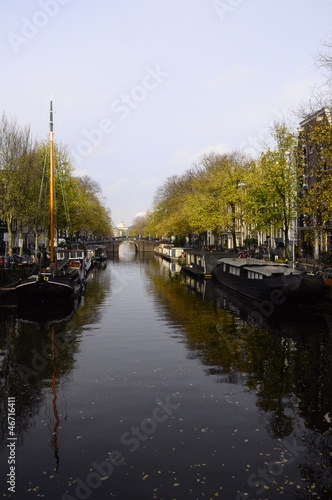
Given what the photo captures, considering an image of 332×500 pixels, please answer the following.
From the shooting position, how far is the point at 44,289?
32406 mm

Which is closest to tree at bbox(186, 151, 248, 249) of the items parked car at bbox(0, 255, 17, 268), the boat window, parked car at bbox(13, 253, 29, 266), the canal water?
the boat window

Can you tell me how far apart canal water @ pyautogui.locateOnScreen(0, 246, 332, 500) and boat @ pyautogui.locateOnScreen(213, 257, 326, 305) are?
3.38 meters

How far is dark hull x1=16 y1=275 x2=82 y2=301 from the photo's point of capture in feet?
105

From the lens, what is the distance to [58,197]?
66.2 meters

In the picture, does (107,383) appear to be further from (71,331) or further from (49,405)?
(71,331)

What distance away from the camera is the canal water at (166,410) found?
9594mm

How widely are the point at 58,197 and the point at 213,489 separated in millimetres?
60484

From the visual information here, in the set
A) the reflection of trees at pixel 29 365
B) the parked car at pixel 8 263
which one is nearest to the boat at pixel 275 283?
the reflection of trees at pixel 29 365

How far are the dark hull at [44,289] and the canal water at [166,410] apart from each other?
562 cm

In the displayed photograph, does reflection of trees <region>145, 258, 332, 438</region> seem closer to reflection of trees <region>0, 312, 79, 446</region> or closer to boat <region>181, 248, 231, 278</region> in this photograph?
reflection of trees <region>0, 312, 79, 446</region>

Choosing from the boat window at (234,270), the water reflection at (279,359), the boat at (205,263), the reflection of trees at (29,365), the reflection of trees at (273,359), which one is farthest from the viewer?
the boat at (205,263)

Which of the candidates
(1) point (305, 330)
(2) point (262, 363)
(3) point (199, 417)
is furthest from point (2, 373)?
(1) point (305, 330)

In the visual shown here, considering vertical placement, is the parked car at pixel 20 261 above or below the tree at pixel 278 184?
below

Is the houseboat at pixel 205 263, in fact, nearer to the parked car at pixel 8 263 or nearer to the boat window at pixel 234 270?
the boat window at pixel 234 270
